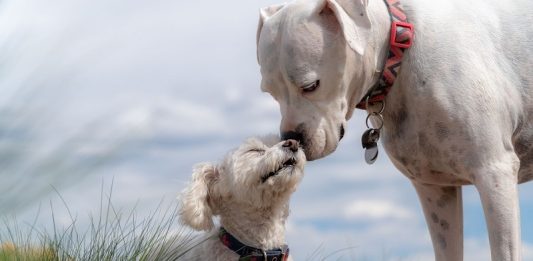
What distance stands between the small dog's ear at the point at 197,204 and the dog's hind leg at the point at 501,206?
167cm

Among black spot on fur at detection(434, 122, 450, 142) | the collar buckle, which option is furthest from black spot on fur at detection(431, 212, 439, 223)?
the collar buckle

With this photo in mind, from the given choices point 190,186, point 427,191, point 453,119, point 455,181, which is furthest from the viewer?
point 427,191

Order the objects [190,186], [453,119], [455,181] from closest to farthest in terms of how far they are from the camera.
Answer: [190,186], [453,119], [455,181]

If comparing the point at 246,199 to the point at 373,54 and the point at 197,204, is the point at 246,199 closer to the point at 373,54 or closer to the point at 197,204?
the point at 197,204

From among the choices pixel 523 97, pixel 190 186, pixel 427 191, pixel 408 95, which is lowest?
pixel 427 191

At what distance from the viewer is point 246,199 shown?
5148 millimetres

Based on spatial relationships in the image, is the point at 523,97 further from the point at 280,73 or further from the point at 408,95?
the point at 280,73

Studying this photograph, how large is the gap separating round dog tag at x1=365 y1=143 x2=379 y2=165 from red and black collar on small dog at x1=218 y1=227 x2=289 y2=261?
3.15 ft

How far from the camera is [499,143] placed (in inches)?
219

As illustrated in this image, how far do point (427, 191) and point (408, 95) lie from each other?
99cm

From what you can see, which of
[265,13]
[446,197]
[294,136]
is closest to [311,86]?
[294,136]

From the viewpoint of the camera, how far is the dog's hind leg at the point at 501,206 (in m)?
5.48

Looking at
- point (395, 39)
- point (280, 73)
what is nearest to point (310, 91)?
point (280, 73)

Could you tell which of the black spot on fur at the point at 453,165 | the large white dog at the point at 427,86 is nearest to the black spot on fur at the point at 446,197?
the large white dog at the point at 427,86
